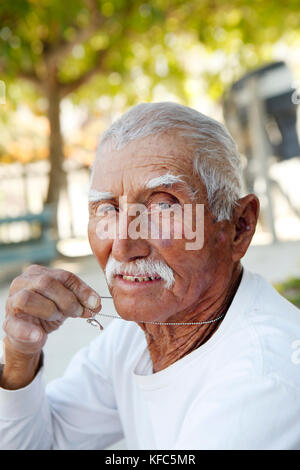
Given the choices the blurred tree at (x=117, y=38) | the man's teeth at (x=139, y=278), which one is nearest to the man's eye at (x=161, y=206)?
the man's teeth at (x=139, y=278)

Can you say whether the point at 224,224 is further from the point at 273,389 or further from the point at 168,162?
the point at 273,389

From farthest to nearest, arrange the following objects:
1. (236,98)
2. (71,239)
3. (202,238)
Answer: (71,239)
(236,98)
(202,238)

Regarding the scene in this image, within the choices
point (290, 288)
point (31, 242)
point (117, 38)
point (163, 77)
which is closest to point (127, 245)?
point (290, 288)

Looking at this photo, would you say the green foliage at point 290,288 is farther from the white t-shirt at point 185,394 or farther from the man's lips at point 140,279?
the man's lips at point 140,279

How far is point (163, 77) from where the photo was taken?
10273mm

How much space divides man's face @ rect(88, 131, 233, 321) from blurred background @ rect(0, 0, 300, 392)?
3.96m

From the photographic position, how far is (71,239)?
12352mm

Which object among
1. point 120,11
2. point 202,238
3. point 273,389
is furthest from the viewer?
point 120,11

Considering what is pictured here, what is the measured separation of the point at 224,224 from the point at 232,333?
0.36 meters

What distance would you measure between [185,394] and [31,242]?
6670mm
